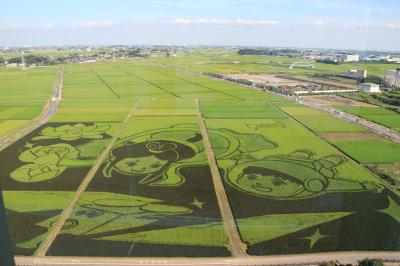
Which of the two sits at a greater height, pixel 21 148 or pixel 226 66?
pixel 226 66

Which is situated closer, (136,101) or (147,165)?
(147,165)

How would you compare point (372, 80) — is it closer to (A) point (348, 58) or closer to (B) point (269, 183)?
(A) point (348, 58)

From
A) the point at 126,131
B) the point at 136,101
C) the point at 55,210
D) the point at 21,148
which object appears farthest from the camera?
the point at 136,101

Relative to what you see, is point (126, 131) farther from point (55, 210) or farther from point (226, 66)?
point (226, 66)

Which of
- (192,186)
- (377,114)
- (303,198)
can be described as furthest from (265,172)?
(377,114)

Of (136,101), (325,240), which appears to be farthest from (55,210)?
(136,101)

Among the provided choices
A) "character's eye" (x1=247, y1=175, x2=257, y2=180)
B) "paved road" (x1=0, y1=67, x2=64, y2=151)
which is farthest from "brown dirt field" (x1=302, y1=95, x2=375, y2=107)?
"paved road" (x1=0, y1=67, x2=64, y2=151)
